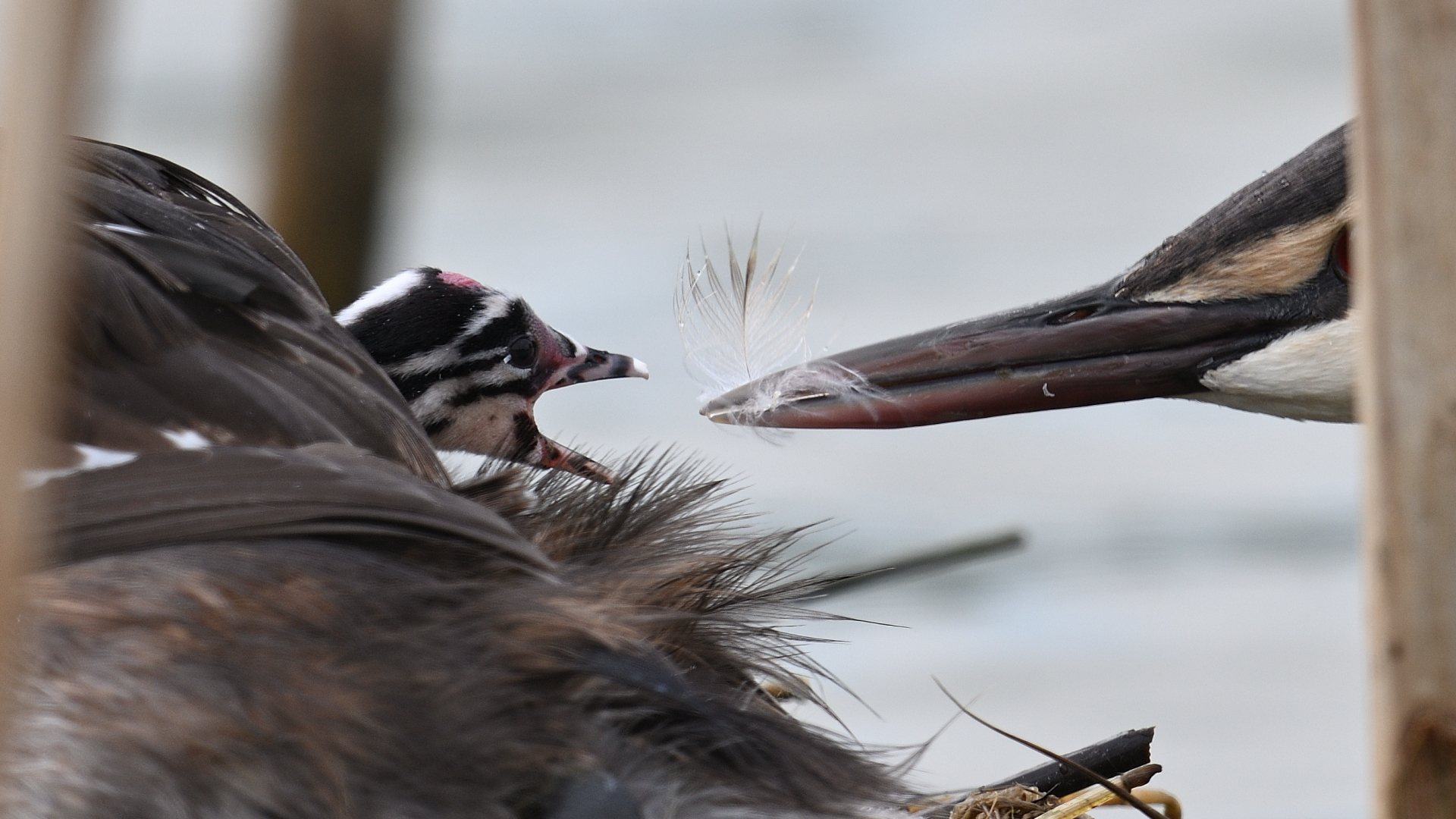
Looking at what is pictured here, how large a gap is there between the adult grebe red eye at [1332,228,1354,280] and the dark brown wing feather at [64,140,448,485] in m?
1.28

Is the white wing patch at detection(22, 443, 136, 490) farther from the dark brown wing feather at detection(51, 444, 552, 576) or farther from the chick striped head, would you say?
the chick striped head

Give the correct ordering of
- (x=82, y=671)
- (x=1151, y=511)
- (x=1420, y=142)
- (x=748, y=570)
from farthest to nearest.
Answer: (x=1151, y=511), (x=748, y=570), (x=82, y=671), (x=1420, y=142)

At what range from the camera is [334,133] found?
6.35m

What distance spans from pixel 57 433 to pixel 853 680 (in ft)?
19.2

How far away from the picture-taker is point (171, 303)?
5.88 feet

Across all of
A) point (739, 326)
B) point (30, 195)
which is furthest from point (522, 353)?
point (30, 195)

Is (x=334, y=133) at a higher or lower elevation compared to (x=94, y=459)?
higher

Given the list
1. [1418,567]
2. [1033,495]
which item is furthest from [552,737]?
[1033,495]

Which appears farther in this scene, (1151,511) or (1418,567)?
(1151,511)

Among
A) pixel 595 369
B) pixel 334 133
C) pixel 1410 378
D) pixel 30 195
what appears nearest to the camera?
pixel 30 195

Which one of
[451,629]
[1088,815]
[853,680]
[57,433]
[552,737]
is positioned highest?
[57,433]

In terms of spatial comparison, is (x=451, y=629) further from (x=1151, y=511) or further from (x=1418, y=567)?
(x=1151, y=511)

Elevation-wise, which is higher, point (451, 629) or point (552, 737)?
point (451, 629)

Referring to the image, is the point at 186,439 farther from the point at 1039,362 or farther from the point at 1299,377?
the point at 1299,377
